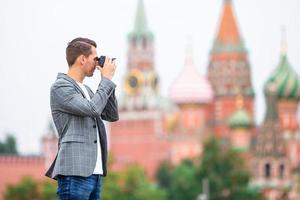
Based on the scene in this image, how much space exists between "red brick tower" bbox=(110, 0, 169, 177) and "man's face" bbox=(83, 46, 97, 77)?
9820 cm

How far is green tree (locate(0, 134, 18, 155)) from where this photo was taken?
10303cm

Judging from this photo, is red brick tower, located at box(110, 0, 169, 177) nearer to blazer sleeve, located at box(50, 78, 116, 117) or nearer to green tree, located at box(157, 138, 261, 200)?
green tree, located at box(157, 138, 261, 200)

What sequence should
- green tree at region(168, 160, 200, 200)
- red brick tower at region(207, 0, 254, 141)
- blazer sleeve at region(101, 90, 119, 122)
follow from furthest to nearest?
1. red brick tower at region(207, 0, 254, 141)
2. green tree at region(168, 160, 200, 200)
3. blazer sleeve at region(101, 90, 119, 122)

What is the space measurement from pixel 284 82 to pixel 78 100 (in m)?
91.3

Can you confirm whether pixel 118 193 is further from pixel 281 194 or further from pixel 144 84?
pixel 144 84

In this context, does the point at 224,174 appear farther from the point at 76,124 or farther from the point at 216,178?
the point at 76,124

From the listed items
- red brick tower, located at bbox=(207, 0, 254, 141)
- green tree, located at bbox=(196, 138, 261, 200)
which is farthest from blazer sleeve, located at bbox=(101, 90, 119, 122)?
red brick tower, located at bbox=(207, 0, 254, 141)

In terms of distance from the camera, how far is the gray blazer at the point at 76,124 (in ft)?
23.8

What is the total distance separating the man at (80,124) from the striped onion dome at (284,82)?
89.7 meters

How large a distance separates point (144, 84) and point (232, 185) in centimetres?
3245

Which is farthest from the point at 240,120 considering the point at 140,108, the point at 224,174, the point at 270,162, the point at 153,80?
the point at 224,174

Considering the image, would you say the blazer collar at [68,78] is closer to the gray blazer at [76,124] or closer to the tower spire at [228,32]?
the gray blazer at [76,124]

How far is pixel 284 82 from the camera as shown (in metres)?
98.2

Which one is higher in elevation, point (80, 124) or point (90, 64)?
point (90, 64)
